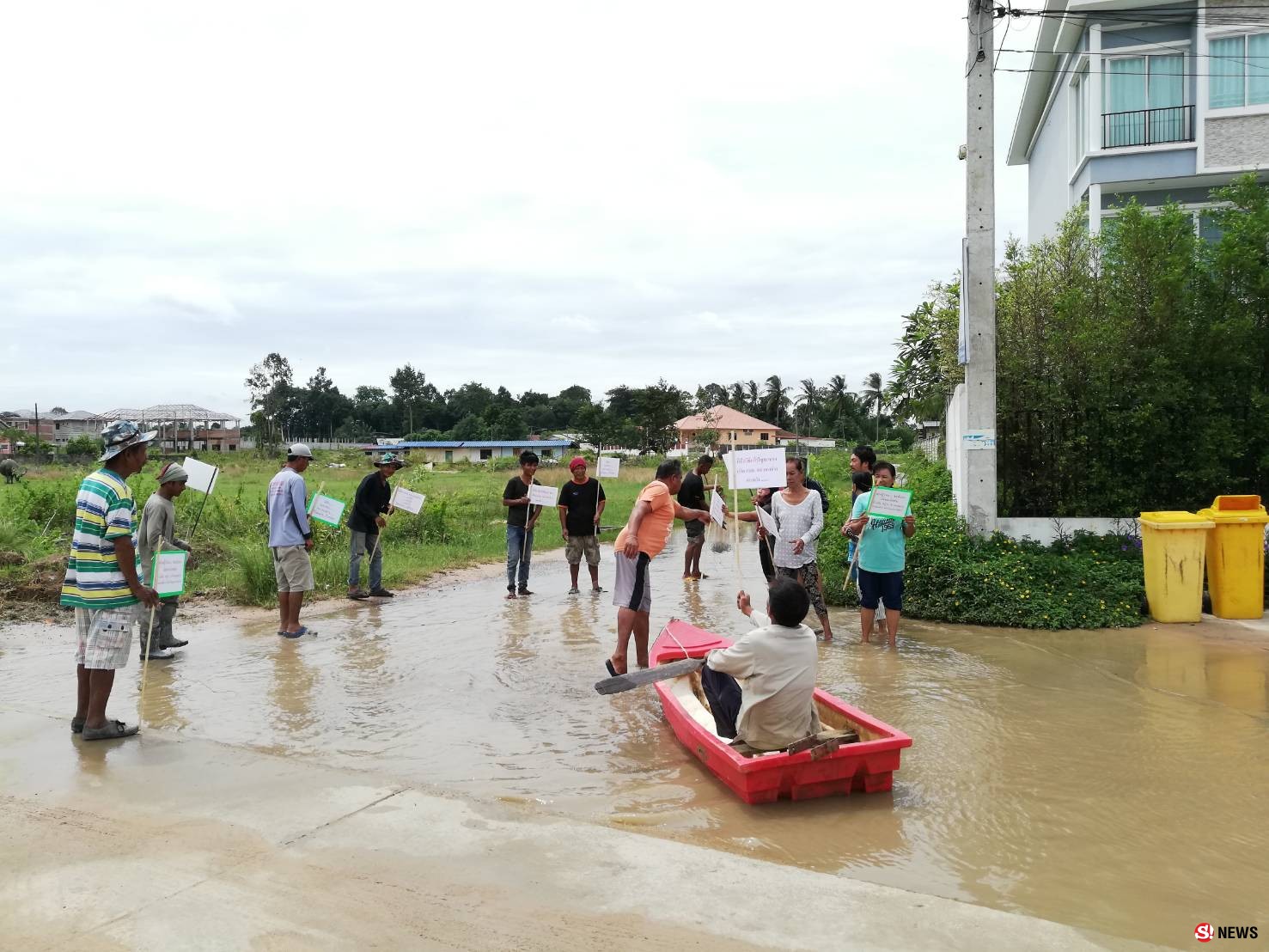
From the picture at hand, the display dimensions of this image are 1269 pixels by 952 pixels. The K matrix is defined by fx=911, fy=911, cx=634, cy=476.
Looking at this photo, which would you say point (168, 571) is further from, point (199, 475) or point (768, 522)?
point (768, 522)

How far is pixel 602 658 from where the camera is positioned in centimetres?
921

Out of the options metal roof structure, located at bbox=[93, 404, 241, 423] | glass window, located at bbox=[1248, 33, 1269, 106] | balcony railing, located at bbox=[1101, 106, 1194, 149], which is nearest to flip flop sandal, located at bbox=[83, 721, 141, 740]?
balcony railing, located at bbox=[1101, 106, 1194, 149]

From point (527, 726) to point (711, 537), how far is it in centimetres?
1563

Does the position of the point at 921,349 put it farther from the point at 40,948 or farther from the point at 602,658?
the point at 40,948

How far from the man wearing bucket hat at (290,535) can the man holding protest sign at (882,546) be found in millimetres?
5844

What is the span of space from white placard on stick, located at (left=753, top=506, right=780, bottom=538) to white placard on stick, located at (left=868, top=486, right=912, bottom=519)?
101 centimetres

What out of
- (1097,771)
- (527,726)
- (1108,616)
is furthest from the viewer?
(1108,616)

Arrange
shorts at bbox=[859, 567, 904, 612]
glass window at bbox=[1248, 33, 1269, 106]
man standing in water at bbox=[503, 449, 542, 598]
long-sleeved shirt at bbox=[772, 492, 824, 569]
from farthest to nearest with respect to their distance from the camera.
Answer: glass window at bbox=[1248, 33, 1269, 106] → man standing in water at bbox=[503, 449, 542, 598] → shorts at bbox=[859, 567, 904, 612] → long-sleeved shirt at bbox=[772, 492, 824, 569]

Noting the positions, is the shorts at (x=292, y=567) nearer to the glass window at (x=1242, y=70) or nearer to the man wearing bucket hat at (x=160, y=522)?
the man wearing bucket hat at (x=160, y=522)

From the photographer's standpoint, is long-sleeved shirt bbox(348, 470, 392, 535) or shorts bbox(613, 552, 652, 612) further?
long-sleeved shirt bbox(348, 470, 392, 535)

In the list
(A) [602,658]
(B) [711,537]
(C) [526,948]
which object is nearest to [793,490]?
(A) [602,658]

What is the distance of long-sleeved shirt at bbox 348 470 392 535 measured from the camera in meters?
12.3

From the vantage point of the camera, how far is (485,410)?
9312 cm

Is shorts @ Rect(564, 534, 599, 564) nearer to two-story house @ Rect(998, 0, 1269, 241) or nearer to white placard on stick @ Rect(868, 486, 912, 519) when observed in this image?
white placard on stick @ Rect(868, 486, 912, 519)
